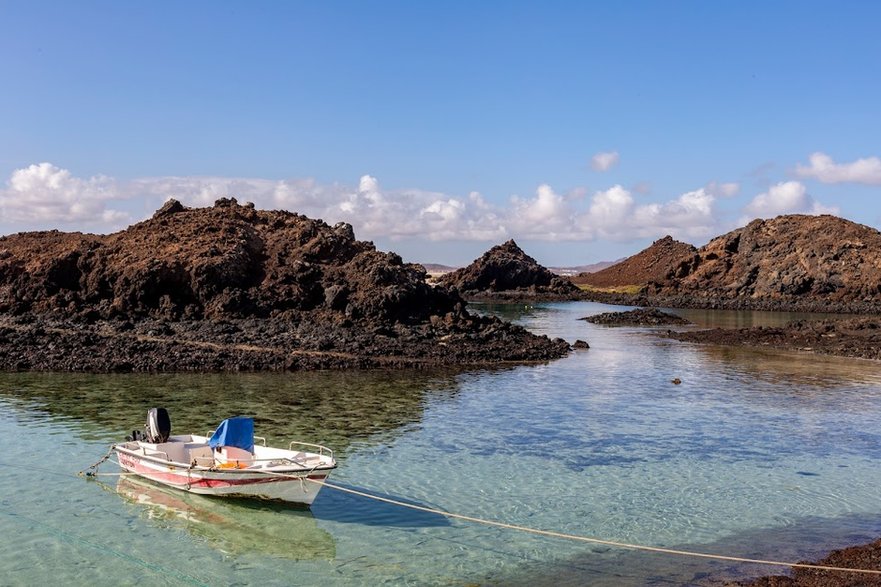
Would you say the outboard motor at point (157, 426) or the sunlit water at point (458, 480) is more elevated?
the outboard motor at point (157, 426)

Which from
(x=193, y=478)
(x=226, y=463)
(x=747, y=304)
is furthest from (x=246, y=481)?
(x=747, y=304)

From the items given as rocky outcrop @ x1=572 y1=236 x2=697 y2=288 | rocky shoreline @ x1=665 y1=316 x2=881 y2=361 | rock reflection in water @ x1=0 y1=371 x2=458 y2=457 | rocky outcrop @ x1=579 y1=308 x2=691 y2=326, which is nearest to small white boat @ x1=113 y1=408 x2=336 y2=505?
rock reflection in water @ x1=0 y1=371 x2=458 y2=457

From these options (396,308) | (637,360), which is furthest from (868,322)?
(396,308)

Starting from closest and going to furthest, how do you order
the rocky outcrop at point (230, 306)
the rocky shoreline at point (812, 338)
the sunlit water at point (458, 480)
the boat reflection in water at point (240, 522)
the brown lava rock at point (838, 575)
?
the brown lava rock at point (838, 575) < the sunlit water at point (458, 480) < the boat reflection in water at point (240, 522) < the rocky outcrop at point (230, 306) < the rocky shoreline at point (812, 338)

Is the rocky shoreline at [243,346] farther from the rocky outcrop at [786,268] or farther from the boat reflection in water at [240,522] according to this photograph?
the rocky outcrop at [786,268]

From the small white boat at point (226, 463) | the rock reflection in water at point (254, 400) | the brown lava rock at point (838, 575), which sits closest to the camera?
the brown lava rock at point (838, 575)

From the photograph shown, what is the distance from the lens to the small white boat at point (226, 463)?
17.5 meters

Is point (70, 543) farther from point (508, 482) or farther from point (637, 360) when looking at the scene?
point (637, 360)

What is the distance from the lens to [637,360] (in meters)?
49.0

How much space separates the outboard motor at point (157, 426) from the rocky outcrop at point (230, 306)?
1857 centimetres

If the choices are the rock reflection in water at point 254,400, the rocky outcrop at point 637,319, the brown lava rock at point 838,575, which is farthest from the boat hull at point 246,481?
the rocky outcrop at point 637,319

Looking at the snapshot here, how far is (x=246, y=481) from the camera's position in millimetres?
17703

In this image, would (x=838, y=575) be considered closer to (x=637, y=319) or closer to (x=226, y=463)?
(x=226, y=463)

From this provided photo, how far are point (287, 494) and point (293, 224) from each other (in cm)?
4694
